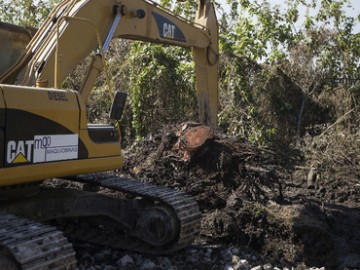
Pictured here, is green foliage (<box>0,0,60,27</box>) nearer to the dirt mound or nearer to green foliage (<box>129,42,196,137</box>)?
green foliage (<box>129,42,196,137</box>)

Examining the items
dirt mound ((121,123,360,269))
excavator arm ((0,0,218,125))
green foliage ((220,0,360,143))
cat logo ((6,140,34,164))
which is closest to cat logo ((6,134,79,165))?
cat logo ((6,140,34,164))

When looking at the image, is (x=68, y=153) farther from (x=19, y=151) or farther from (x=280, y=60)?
(x=280, y=60)

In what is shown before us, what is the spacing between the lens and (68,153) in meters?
4.32

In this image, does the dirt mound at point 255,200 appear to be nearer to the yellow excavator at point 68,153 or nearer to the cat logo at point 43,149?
the yellow excavator at point 68,153

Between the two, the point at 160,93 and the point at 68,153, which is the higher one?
the point at 160,93

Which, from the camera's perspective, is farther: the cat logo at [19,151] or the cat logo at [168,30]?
the cat logo at [168,30]

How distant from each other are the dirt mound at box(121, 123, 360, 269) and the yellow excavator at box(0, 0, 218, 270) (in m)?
0.68

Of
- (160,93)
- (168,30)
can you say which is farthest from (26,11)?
(168,30)

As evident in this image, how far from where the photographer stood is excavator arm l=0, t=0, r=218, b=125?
477 centimetres

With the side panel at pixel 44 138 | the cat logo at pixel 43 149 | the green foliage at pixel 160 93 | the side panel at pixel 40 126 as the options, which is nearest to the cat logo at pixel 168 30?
the side panel at pixel 44 138

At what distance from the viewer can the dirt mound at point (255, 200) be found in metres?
5.34

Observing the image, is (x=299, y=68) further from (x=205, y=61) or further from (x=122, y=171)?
(x=122, y=171)

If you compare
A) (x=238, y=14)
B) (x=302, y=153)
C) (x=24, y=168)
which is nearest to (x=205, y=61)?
(x=302, y=153)

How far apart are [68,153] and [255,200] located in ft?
8.16
